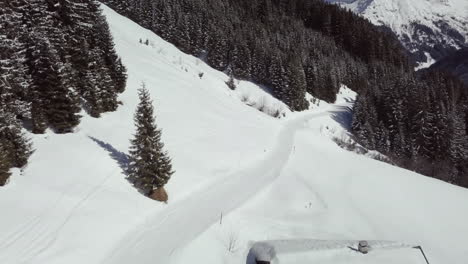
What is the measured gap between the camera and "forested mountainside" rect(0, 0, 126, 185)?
18406 millimetres

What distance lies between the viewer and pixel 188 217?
59.9ft

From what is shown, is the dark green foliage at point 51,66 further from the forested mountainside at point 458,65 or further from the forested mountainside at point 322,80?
the forested mountainside at point 458,65

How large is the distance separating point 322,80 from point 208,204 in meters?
67.4

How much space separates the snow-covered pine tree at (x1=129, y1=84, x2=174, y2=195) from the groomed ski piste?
82 cm

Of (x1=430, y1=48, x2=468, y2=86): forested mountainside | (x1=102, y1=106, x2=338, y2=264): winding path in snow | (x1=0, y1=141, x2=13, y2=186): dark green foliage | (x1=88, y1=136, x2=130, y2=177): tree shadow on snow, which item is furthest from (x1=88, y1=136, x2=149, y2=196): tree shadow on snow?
(x1=430, y1=48, x2=468, y2=86): forested mountainside

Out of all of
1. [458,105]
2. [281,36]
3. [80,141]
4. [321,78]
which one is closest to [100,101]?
[80,141]

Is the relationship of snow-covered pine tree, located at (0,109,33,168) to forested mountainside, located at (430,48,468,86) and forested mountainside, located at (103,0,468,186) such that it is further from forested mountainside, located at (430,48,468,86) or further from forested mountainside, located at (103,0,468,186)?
forested mountainside, located at (430,48,468,86)

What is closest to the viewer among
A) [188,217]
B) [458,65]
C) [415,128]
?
[188,217]

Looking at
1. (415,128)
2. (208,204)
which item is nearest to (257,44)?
(415,128)

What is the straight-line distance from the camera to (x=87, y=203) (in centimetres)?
1645

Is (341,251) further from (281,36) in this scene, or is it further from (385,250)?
(281,36)

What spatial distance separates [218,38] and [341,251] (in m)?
61.4

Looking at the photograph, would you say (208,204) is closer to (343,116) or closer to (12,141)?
(12,141)

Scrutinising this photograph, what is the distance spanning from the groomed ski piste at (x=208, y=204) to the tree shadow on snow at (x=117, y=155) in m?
0.14
